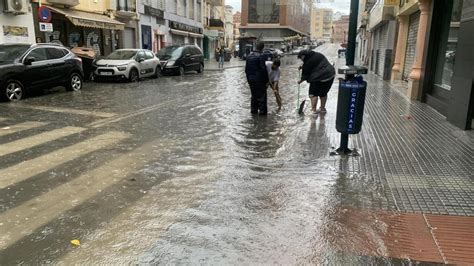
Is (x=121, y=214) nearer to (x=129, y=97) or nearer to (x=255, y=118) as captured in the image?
(x=255, y=118)

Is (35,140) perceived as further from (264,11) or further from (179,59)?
(264,11)

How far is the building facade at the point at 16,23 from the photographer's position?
16188 millimetres

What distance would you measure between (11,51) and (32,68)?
750 mm

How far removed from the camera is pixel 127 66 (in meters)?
17.9

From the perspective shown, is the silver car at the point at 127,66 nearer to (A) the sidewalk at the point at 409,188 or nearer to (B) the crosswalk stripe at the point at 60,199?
(A) the sidewalk at the point at 409,188

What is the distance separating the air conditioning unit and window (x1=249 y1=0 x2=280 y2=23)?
2435 inches

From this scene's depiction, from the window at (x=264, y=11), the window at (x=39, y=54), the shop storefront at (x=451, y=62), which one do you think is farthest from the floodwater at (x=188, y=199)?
the window at (x=264, y=11)

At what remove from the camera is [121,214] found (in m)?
4.20

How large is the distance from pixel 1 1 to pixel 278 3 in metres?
63.3

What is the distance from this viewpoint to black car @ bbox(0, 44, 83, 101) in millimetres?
11367

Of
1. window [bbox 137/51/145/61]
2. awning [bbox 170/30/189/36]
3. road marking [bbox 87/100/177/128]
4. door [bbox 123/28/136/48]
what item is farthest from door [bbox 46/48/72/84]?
awning [bbox 170/30/189/36]

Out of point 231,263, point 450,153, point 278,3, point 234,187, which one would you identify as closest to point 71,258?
point 231,263

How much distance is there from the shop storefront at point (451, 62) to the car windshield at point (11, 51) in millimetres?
11433

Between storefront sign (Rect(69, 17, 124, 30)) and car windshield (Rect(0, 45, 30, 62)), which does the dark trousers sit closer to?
car windshield (Rect(0, 45, 30, 62))
